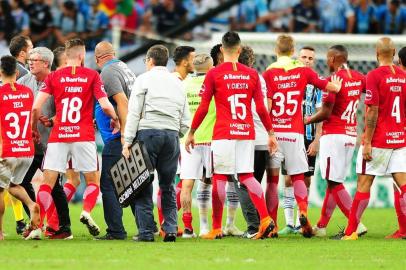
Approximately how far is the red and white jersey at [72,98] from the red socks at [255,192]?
78.0 inches

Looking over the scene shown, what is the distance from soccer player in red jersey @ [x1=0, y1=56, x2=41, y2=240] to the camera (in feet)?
49.8

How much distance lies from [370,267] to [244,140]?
11.5 ft

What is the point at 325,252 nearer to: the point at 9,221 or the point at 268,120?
the point at 268,120

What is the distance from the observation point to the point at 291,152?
16203 mm

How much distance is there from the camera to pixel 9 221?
19.4 meters

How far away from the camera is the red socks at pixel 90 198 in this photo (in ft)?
50.3

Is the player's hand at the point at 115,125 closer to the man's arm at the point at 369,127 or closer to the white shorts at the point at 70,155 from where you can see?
the white shorts at the point at 70,155

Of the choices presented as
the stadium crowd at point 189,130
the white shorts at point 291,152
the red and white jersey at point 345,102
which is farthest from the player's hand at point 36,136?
the red and white jersey at point 345,102

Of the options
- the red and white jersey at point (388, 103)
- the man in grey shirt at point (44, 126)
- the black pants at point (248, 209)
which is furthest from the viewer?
the black pants at point (248, 209)

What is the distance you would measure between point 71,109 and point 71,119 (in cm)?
12

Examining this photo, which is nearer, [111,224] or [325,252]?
[325,252]

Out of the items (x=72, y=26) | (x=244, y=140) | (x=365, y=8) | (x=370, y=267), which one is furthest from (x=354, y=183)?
(x=370, y=267)

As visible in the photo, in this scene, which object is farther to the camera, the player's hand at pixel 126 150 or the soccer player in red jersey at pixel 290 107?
the soccer player in red jersey at pixel 290 107

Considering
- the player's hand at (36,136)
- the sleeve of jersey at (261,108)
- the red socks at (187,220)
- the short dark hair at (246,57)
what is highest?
the short dark hair at (246,57)
